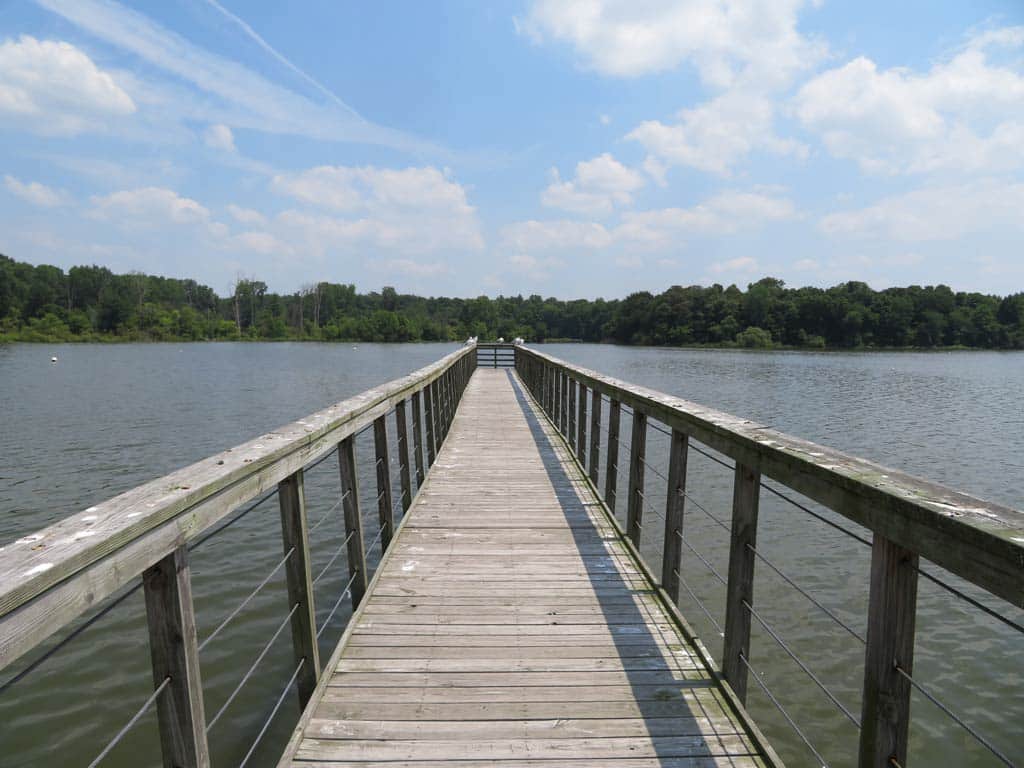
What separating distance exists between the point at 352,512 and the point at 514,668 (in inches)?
43.1

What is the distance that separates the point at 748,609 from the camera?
2.29 metres

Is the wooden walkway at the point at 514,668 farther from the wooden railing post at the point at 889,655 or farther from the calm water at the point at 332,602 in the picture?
the calm water at the point at 332,602

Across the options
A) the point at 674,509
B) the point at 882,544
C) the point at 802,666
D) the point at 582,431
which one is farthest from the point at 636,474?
the point at 582,431

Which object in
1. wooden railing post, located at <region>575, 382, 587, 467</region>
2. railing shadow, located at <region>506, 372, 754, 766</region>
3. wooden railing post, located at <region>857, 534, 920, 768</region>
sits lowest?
railing shadow, located at <region>506, 372, 754, 766</region>

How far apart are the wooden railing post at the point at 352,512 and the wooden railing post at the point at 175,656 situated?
4.42 ft

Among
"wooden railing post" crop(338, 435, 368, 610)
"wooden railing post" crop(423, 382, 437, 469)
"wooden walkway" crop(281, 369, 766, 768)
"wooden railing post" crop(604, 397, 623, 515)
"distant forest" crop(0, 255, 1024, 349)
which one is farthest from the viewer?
"distant forest" crop(0, 255, 1024, 349)

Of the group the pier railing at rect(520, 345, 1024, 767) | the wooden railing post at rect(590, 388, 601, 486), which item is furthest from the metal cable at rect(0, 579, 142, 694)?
the wooden railing post at rect(590, 388, 601, 486)

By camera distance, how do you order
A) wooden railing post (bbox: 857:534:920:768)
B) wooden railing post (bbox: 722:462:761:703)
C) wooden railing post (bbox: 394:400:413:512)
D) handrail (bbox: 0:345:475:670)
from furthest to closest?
1. wooden railing post (bbox: 394:400:413:512)
2. wooden railing post (bbox: 722:462:761:703)
3. wooden railing post (bbox: 857:534:920:768)
4. handrail (bbox: 0:345:475:670)

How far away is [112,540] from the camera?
3.76 feet

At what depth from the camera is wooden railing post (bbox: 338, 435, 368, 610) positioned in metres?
2.88

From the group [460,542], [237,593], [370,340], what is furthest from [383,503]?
[370,340]

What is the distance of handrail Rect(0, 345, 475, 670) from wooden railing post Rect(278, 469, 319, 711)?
17cm

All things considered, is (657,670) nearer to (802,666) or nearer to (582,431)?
(802,666)

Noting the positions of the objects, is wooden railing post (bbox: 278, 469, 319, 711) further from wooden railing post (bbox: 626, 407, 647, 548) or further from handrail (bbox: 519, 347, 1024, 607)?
wooden railing post (bbox: 626, 407, 647, 548)
